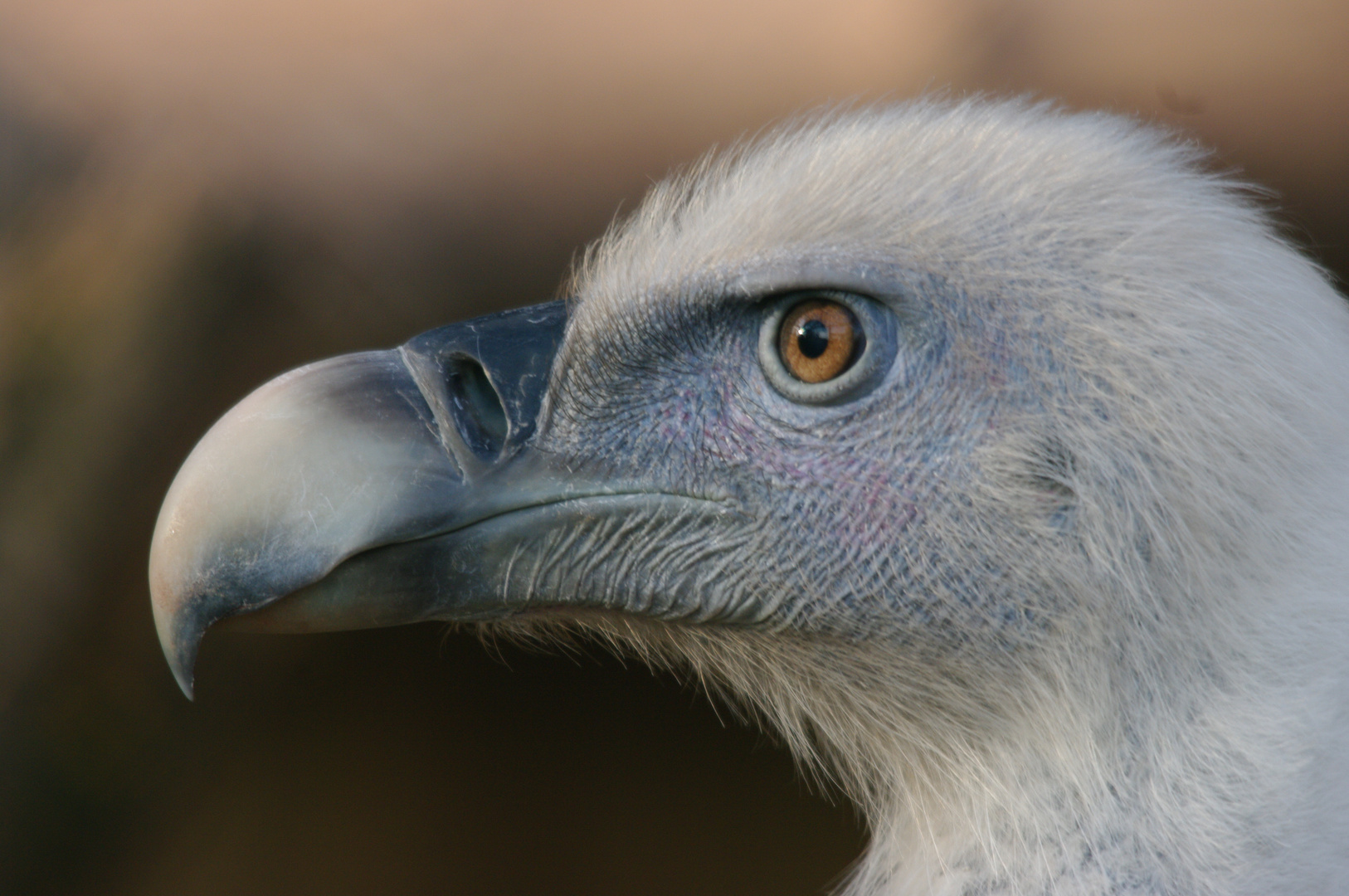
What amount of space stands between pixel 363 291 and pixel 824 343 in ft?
6.69

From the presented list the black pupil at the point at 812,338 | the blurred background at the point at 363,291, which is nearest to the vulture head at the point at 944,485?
the black pupil at the point at 812,338

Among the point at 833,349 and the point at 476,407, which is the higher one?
the point at 833,349

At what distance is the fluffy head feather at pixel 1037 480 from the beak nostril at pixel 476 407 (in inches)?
2.4

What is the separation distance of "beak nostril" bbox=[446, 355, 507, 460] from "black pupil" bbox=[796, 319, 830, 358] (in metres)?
0.34

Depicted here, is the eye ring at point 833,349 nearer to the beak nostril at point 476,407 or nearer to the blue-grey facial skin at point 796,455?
the blue-grey facial skin at point 796,455

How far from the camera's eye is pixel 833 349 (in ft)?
3.77

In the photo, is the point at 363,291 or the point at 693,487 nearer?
the point at 693,487

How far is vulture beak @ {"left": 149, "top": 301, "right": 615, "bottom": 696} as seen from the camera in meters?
1.12

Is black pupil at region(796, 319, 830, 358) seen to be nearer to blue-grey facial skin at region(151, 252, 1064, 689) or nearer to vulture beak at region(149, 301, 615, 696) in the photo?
blue-grey facial skin at region(151, 252, 1064, 689)

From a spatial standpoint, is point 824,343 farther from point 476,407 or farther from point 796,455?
point 476,407

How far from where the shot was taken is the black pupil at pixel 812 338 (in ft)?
3.77

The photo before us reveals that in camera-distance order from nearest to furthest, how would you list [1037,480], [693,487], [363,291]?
[1037,480] < [693,487] < [363,291]

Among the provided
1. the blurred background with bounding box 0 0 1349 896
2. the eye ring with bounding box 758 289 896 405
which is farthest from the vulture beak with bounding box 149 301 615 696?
the blurred background with bounding box 0 0 1349 896

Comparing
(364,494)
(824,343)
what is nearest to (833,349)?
(824,343)
